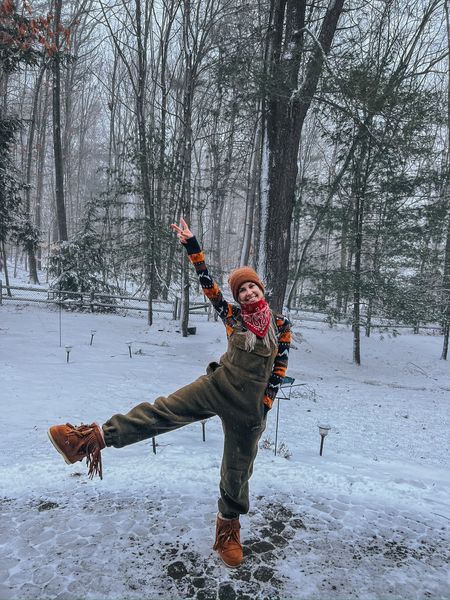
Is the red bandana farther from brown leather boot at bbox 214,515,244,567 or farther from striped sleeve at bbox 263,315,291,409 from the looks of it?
brown leather boot at bbox 214,515,244,567

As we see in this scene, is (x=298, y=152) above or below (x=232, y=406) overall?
above

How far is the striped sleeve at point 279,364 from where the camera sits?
2.84 m

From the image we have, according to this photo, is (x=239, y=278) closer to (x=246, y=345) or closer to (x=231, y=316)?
(x=231, y=316)

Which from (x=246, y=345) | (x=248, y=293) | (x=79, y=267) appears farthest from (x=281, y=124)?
(x=79, y=267)

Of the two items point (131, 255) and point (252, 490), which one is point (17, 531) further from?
point (131, 255)

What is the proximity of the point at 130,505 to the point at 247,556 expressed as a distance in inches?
43.8

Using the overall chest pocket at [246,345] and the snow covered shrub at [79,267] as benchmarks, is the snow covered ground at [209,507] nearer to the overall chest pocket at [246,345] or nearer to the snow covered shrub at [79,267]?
the overall chest pocket at [246,345]

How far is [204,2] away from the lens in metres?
12.0

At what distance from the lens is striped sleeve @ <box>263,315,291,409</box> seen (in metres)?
2.84

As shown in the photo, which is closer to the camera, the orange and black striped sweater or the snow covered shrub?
the orange and black striped sweater

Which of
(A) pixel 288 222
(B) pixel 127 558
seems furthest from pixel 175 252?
(B) pixel 127 558

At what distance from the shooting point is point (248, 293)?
2.78 m

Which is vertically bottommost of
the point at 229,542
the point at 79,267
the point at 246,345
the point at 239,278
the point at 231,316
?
the point at 229,542

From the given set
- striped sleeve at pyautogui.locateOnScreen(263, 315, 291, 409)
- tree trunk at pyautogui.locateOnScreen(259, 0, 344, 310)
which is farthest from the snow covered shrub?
striped sleeve at pyautogui.locateOnScreen(263, 315, 291, 409)
